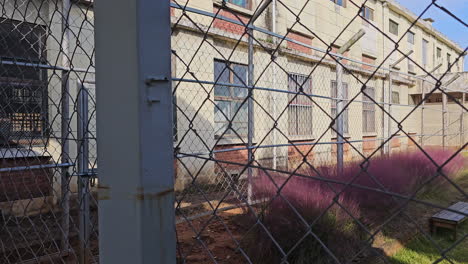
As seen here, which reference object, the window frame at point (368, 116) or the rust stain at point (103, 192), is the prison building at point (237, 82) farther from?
the rust stain at point (103, 192)

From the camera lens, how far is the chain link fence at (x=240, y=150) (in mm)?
1256

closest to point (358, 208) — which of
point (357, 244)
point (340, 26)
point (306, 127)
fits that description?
point (357, 244)

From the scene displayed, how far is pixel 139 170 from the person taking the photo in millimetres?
740

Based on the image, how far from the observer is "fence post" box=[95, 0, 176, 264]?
74 centimetres

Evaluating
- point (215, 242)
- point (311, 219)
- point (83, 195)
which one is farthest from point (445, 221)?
point (83, 195)

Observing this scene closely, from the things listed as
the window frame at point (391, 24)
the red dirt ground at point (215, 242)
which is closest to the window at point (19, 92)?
the red dirt ground at point (215, 242)

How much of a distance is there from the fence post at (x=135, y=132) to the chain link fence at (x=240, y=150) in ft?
0.73

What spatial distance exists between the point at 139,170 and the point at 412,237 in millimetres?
3928

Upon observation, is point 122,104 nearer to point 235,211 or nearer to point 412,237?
point 412,237

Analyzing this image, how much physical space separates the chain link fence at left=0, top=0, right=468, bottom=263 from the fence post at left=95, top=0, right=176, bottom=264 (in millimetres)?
224

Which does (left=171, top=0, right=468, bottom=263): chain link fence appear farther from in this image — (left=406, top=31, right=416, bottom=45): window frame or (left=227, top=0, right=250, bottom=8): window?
(left=406, top=31, right=416, bottom=45): window frame

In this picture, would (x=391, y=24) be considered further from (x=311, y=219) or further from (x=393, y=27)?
(x=311, y=219)

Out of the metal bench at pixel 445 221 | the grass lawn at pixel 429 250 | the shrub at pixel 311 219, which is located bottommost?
the grass lawn at pixel 429 250

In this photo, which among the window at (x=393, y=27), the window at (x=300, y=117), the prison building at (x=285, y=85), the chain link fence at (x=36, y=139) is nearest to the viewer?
the chain link fence at (x=36, y=139)
